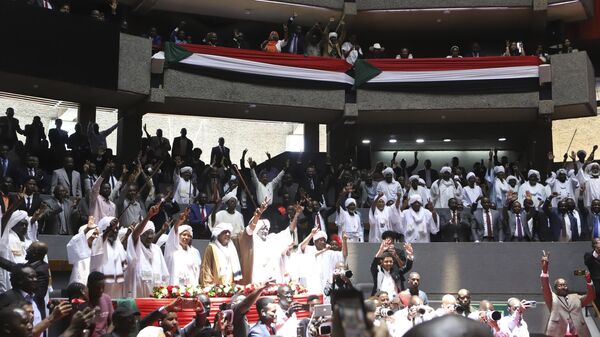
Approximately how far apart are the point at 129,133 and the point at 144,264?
413 inches

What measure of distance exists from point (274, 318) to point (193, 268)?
12.2 feet

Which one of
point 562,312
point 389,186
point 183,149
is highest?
point 183,149

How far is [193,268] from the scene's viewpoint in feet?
39.1

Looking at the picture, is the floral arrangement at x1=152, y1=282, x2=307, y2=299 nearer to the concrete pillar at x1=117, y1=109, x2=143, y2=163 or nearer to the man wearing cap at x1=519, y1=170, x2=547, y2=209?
the man wearing cap at x1=519, y1=170, x2=547, y2=209

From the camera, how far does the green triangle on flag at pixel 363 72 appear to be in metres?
21.8

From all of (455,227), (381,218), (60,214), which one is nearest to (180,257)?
(60,214)

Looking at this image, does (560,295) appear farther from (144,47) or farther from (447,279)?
(144,47)

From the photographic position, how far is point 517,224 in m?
16.9

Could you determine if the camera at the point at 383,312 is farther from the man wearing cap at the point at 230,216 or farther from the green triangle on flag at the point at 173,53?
the green triangle on flag at the point at 173,53

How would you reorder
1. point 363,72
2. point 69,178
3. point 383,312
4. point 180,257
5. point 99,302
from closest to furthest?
point 99,302 < point 383,312 < point 180,257 < point 69,178 < point 363,72

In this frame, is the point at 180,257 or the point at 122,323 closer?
the point at 122,323

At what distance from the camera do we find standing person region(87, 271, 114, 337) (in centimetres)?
813

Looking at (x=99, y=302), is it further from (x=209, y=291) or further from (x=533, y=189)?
(x=533, y=189)

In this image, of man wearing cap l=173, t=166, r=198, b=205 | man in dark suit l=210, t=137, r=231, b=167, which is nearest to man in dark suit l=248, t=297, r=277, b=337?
man wearing cap l=173, t=166, r=198, b=205
